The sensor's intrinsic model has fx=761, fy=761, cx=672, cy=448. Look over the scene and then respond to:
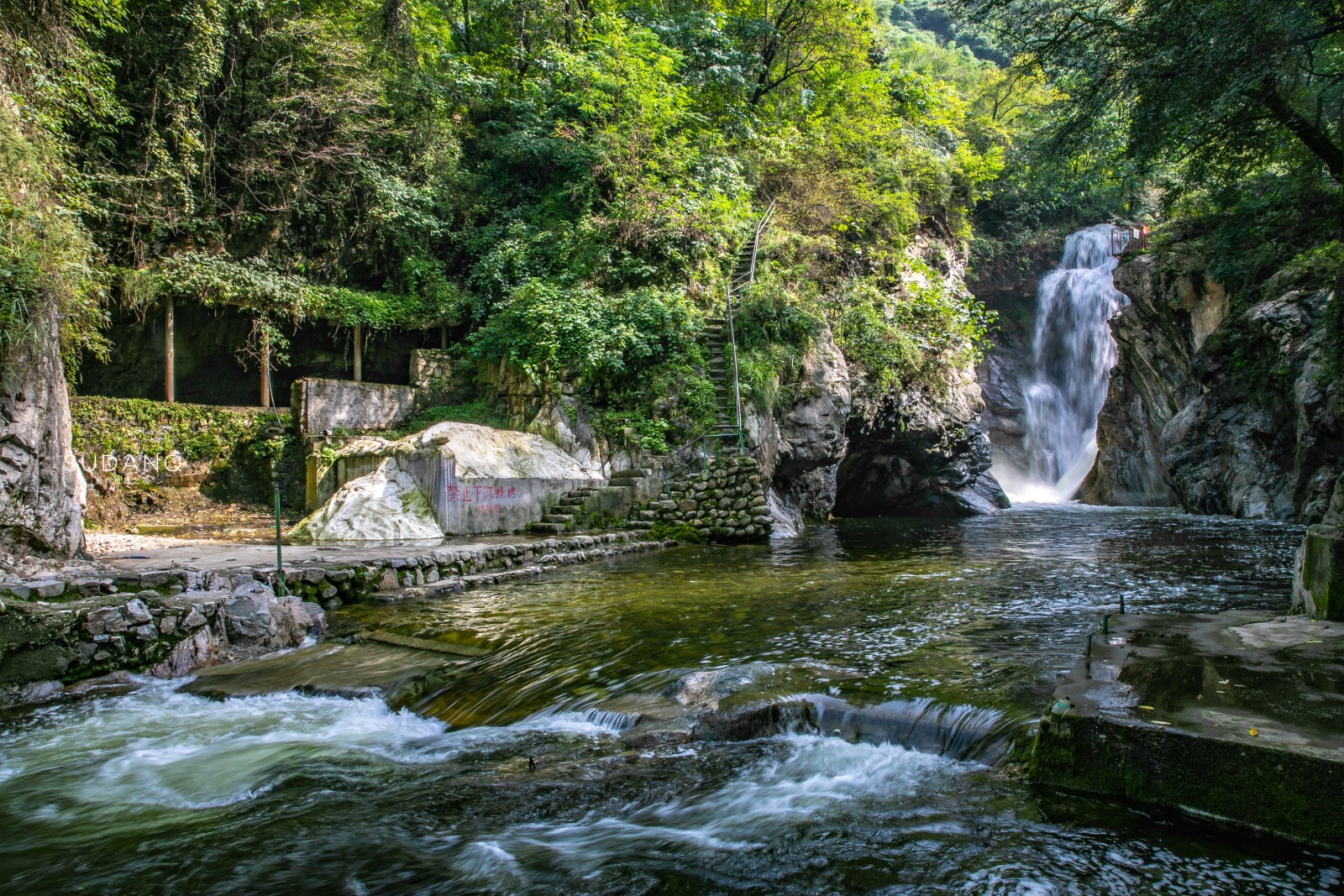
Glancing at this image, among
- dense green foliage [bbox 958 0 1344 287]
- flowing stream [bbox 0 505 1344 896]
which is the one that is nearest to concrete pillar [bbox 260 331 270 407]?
flowing stream [bbox 0 505 1344 896]

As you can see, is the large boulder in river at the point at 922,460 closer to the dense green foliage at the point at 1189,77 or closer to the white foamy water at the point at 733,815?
the dense green foliage at the point at 1189,77

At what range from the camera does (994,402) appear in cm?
3133

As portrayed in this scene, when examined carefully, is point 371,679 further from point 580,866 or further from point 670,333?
point 670,333

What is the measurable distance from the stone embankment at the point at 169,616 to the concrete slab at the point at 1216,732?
645cm

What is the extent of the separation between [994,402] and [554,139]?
21.1m

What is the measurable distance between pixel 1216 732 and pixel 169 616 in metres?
7.29

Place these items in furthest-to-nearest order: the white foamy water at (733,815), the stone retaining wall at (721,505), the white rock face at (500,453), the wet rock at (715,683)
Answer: the stone retaining wall at (721,505) < the white rock face at (500,453) < the wet rock at (715,683) < the white foamy water at (733,815)

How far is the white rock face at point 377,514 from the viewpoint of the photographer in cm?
1154

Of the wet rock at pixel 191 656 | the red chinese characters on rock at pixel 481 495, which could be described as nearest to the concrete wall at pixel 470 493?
the red chinese characters on rock at pixel 481 495

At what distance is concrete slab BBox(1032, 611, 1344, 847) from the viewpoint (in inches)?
112

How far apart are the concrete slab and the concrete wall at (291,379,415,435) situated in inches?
627

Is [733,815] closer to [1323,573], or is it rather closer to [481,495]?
[1323,573]

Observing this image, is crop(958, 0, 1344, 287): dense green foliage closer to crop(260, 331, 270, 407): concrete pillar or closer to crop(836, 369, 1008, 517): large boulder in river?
crop(836, 369, 1008, 517): large boulder in river

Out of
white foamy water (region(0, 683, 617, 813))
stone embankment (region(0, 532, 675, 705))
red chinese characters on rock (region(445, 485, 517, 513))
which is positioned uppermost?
red chinese characters on rock (region(445, 485, 517, 513))
